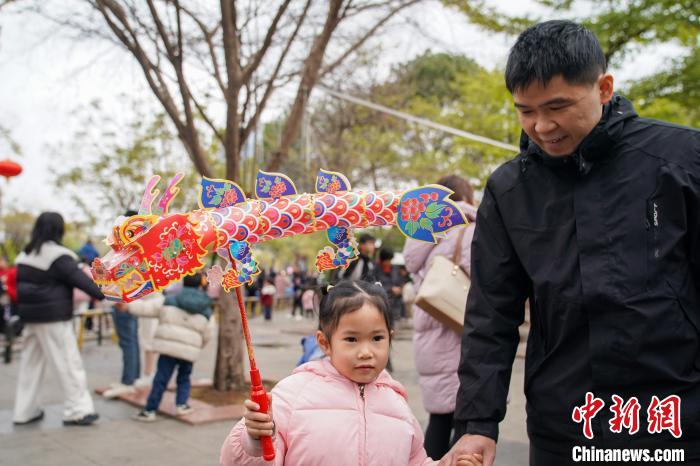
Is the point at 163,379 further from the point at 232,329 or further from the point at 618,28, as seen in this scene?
the point at 618,28

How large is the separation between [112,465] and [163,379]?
4.11 feet

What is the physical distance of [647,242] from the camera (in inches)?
66.3

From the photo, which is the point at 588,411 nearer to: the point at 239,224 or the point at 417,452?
the point at 417,452

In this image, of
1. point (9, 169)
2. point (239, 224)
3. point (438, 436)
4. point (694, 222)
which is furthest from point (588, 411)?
point (9, 169)

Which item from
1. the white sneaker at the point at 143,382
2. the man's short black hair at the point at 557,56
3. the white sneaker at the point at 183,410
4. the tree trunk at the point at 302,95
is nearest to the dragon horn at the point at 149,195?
the man's short black hair at the point at 557,56

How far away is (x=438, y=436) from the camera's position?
3.56 meters

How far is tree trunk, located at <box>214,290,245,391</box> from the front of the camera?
6.61m

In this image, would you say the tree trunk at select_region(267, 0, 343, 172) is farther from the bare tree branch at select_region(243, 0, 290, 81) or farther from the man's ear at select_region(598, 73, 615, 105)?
the man's ear at select_region(598, 73, 615, 105)

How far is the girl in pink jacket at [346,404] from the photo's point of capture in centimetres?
217

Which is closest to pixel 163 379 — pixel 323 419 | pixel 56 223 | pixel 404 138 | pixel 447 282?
pixel 56 223

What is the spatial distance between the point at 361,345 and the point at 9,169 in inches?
257

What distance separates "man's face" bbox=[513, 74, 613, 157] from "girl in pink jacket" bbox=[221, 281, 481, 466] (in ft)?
2.90

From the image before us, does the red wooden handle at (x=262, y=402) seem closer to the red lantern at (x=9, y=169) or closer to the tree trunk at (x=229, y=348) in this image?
the tree trunk at (x=229, y=348)

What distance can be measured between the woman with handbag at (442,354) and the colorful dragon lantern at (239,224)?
3.80 feet
